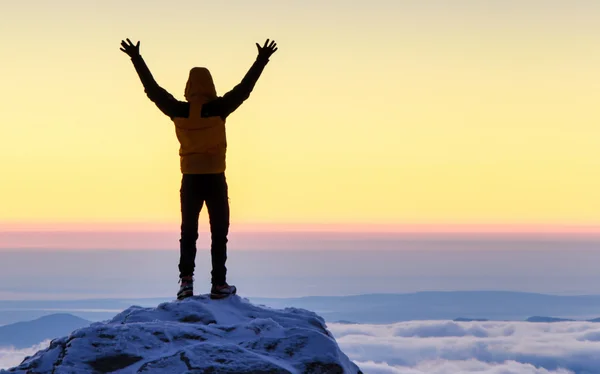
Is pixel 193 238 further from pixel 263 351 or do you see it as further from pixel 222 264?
pixel 263 351

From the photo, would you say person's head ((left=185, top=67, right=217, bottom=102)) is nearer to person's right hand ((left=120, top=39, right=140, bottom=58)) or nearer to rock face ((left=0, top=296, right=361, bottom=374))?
person's right hand ((left=120, top=39, right=140, bottom=58))

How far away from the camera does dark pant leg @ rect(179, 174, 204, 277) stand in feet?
37.6

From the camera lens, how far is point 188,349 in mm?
8258

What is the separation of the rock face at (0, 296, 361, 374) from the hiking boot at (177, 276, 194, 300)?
5.66 feet

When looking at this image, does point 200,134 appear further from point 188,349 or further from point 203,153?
point 188,349

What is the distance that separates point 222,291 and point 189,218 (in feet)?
4.13

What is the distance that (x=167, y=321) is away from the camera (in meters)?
9.38

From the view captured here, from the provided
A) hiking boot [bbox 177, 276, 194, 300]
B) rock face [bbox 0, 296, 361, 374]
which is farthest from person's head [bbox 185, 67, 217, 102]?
rock face [bbox 0, 296, 361, 374]

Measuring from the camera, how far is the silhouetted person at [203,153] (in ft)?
37.0

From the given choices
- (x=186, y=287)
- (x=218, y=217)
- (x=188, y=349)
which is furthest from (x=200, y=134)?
(x=188, y=349)

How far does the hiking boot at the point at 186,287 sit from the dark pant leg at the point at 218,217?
0.43m

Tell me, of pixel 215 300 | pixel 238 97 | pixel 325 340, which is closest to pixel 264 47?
pixel 238 97

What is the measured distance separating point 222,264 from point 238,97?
2420mm

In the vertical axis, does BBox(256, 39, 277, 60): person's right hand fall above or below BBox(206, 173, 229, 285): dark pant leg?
above
